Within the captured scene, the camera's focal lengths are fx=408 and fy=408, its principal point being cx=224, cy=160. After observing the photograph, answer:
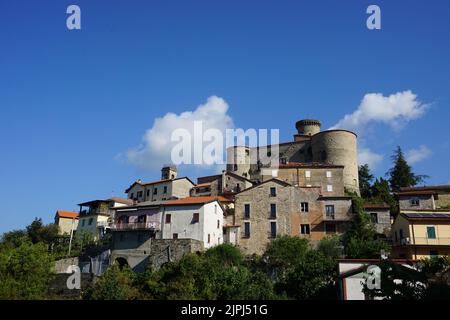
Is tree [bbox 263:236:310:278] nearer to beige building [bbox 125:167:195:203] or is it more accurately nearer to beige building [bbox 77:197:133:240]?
beige building [bbox 125:167:195:203]

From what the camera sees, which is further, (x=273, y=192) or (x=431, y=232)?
(x=273, y=192)

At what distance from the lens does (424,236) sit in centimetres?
3706

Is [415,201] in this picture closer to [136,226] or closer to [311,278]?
[311,278]

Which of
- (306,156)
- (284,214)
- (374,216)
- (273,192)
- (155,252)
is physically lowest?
(155,252)

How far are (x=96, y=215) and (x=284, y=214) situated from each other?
93.5 feet

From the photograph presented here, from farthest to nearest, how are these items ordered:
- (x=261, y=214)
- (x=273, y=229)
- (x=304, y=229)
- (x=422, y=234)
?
(x=261, y=214) → (x=273, y=229) → (x=304, y=229) → (x=422, y=234)

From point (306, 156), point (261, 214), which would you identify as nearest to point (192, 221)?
point (261, 214)

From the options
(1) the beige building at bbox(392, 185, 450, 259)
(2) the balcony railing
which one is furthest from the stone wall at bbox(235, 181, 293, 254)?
(1) the beige building at bbox(392, 185, 450, 259)

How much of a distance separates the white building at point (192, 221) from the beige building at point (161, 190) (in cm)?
1445

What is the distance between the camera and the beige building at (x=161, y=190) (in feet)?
197

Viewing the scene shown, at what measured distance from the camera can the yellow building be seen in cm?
3656

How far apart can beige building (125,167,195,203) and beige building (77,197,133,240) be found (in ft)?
11.3

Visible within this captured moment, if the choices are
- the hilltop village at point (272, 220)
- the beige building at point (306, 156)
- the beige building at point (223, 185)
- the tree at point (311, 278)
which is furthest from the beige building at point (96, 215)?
the tree at point (311, 278)
